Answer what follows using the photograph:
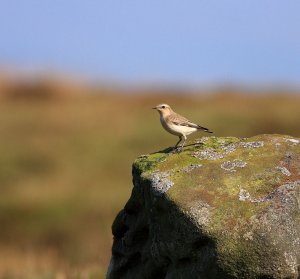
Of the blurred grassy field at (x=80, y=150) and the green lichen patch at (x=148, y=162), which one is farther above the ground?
the green lichen patch at (x=148, y=162)

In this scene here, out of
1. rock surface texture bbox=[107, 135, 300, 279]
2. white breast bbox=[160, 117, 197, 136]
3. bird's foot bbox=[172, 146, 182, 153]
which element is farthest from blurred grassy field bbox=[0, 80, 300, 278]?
rock surface texture bbox=[107, 135, 300, 279]

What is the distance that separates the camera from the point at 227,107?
3161cm

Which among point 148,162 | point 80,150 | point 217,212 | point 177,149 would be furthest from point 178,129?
point 80,150

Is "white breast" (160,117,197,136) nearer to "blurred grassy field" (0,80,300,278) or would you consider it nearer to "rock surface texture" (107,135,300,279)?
"rock surface texture" (107,135,300,279)

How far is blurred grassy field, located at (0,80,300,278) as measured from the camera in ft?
74.7

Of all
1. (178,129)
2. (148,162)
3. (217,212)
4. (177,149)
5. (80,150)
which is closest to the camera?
(217,212)

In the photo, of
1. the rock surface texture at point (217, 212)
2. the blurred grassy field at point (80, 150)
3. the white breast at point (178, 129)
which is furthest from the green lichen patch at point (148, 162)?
the blurred grassy field at point (80, 150)

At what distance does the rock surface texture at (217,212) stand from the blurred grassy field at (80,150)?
8147mm

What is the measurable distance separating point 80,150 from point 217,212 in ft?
68.8

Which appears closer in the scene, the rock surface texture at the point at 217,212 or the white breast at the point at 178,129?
the rock surface texture at the point at 217,212

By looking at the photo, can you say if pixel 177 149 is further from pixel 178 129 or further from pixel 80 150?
pixel 80 150

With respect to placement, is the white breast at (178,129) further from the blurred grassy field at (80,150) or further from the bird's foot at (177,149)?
the blurred grassy field at (80,150)

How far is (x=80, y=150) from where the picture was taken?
2842cm

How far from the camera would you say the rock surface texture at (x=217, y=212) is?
7.43m
